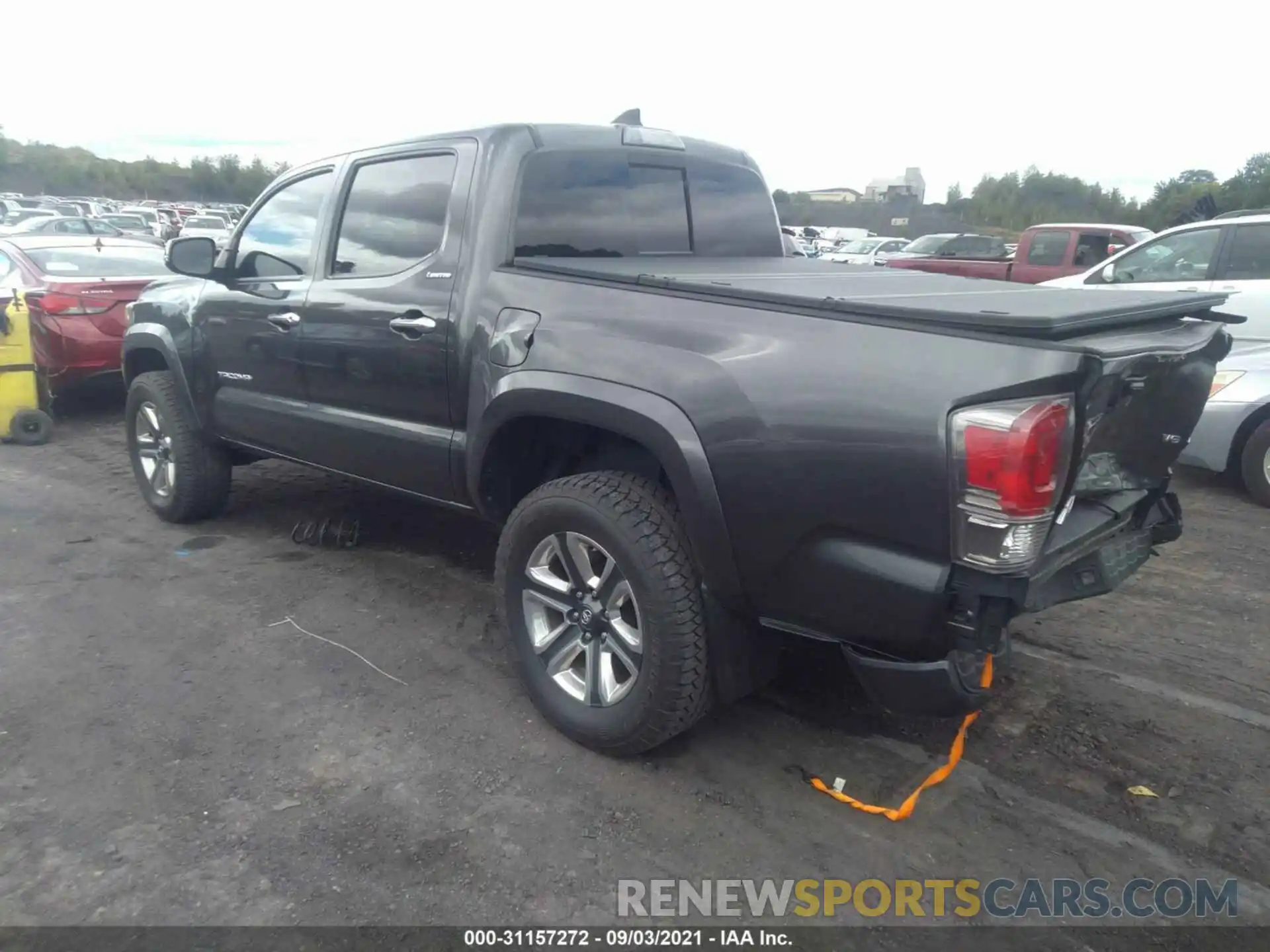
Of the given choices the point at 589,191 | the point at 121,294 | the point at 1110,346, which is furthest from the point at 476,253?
the point at 121,294

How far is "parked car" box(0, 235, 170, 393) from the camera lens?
771cm

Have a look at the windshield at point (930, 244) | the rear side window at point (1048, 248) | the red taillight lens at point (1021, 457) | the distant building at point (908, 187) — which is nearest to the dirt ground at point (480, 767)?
the red taillight lens at point (1021, 457)

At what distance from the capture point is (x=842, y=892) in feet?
8.47

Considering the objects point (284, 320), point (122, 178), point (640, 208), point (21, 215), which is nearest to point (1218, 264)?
point (640, 208)

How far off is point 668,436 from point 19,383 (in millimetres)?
6816

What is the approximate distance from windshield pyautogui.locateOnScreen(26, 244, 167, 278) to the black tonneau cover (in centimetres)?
647

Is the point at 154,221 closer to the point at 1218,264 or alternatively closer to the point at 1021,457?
the point at 1218,264

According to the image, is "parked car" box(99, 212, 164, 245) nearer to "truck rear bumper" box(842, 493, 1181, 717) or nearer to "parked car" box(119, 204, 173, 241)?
"parked car" box(119, 204, 173, 241)

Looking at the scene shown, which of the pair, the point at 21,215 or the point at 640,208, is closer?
the point at 640,208

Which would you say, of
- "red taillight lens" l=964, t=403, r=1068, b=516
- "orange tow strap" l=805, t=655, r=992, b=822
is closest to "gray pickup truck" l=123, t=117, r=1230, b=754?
"red taillight lens" l=964, t=403, r=1068, b=516

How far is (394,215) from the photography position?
393 centimetres

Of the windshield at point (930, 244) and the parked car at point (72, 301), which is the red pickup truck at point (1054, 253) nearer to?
the windshield at point (930, 244)

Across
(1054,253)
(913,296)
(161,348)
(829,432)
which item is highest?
(913,296)

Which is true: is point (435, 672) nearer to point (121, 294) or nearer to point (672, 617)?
point (672, 617)
